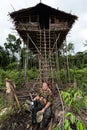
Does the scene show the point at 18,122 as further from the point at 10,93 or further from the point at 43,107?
the point at 43,107

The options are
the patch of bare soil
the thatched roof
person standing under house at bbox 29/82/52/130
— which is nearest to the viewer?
person standing under house at bbox 29/82/52/130

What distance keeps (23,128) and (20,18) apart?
9.62 metres

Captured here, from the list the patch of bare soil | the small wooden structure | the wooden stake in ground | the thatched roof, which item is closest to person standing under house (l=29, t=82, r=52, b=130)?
the patch of bare soil

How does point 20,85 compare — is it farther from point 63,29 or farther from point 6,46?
point 6,46

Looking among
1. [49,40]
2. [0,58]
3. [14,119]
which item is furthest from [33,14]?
[0,58]

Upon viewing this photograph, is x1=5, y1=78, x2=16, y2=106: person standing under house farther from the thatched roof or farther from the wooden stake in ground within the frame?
the thatched roof

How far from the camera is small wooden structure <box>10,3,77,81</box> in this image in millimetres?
17516

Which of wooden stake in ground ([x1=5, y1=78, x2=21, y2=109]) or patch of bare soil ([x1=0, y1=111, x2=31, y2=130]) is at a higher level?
wooden stake in ground ([x1=5, y1=78, x2=21, y2=109])

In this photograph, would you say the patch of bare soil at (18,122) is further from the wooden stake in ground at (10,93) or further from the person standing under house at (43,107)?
the person standing under house at (43,107)

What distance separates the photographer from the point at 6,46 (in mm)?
45438

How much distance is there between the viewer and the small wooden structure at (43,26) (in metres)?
17.5

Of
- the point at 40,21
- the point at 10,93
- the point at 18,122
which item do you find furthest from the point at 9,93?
the point at 40,21

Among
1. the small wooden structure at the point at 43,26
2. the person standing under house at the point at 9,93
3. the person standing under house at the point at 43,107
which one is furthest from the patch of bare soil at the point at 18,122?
the small wooden structure at the point at 43,26

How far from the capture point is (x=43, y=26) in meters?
18.8
